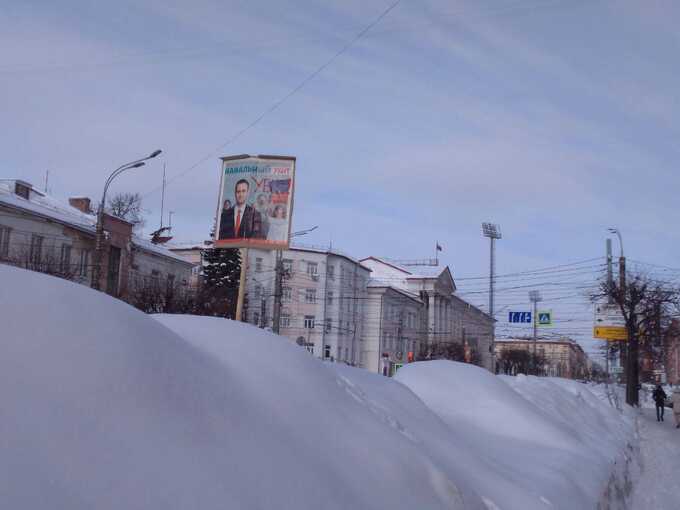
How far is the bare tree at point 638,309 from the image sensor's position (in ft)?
111

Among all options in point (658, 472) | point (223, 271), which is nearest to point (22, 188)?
point (223, 271)

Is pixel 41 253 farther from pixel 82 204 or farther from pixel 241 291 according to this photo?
pixel 241 291

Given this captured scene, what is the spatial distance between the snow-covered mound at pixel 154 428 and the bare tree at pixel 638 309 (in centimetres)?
3205

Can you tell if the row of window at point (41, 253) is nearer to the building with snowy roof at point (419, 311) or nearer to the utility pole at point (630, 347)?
the utility pole at point (630, 347)

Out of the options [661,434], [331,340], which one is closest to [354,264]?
[331,340]

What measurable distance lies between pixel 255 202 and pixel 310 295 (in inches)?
2109

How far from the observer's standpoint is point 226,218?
14.9m

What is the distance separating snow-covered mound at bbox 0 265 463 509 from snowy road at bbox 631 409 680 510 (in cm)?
694

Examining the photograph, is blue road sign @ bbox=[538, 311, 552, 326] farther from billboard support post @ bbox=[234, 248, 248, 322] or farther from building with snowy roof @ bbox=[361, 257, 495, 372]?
billboard support post @ bbox=[234, 248, 248, 322]

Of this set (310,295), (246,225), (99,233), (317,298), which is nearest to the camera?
(246,225)

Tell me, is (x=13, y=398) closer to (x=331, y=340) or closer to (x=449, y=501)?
(x=449, y=501)

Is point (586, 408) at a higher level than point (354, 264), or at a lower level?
lower

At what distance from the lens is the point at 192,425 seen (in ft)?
9.71

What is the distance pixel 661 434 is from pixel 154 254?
106ft
